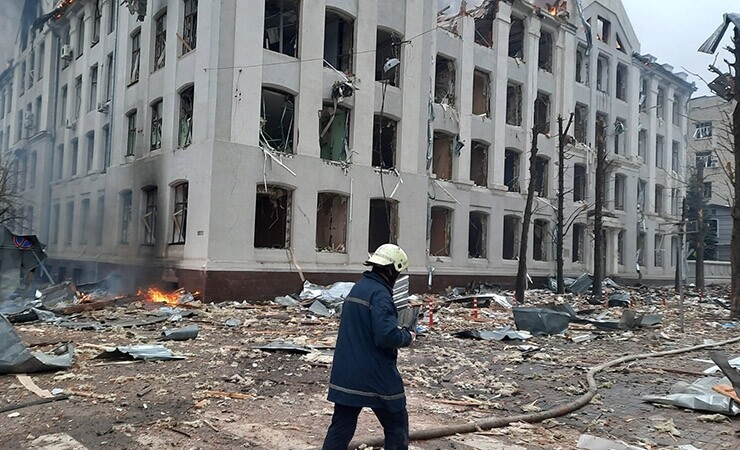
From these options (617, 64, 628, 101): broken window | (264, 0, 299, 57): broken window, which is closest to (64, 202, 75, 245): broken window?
(264, 0, 299, 57): broken window

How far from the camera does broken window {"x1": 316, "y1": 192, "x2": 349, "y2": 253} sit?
67.3 feet

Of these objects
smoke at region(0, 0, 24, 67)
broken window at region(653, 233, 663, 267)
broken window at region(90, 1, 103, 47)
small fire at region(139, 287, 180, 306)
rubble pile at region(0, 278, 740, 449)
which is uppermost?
broken window at region(90, 1, 103, 47)

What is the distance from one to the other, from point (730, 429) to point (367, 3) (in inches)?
719

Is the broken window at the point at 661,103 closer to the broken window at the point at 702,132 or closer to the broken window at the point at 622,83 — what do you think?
the broken window at the point at 622,83

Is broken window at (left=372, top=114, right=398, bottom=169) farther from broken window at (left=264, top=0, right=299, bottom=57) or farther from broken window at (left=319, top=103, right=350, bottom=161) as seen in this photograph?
broken window at (left=264, top=0, right=299, bottom=57)

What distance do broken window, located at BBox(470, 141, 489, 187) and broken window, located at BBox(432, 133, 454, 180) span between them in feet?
5.83

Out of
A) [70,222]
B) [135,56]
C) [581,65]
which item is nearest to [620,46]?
[581,65]

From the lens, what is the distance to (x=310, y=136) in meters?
19.3

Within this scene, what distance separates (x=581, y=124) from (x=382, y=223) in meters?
14.9

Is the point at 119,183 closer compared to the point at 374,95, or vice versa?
the point at 374,95

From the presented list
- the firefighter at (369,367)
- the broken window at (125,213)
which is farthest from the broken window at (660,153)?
the firefighter at (369,367)

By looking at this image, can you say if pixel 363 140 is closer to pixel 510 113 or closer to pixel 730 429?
pixel 510 113

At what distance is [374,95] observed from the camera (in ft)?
69.5

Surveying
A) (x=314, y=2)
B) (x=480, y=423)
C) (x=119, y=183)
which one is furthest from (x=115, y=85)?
(x=480, y=423)
